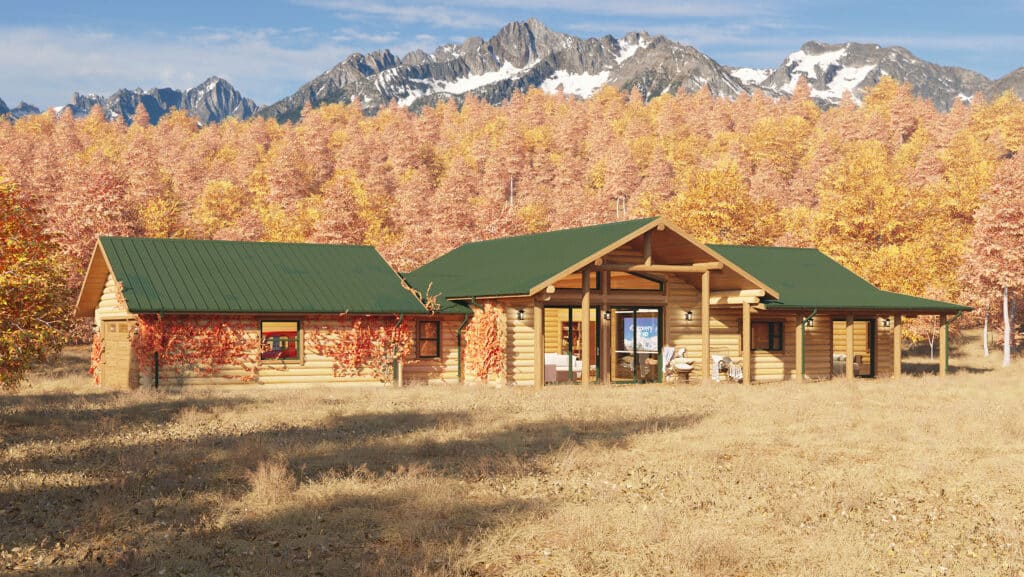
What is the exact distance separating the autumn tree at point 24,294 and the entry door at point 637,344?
18000 millimetres

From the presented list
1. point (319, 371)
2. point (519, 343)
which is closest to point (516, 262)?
point (519, 343)

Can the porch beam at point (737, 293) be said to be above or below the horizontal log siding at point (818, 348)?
above

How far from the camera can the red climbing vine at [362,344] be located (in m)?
27.8

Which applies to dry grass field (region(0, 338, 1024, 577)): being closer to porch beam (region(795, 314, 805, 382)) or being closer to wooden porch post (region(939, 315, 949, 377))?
porch beam (region(795, 314, 805, 382))

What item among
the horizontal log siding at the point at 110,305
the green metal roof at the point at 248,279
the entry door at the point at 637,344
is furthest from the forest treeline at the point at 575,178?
the entry door at the point at 637,344

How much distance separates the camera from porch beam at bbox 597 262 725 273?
28125 millimetres

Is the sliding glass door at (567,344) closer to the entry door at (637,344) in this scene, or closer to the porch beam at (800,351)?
the entry door at (637,344)

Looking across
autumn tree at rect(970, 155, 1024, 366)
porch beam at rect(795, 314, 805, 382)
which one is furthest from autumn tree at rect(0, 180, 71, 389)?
autumn tree at rect(970, 155, 1024, 366)

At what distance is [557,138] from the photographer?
116938 mm

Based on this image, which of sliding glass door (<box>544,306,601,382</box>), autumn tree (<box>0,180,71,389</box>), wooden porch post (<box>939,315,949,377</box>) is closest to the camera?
autumn tree (<box>0,180,71,389</box>)

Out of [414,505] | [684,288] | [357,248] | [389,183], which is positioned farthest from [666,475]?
[389,183]

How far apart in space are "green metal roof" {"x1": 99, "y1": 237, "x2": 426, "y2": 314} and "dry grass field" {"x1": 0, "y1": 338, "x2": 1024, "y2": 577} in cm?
459

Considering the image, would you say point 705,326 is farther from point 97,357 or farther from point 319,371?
point 97,357

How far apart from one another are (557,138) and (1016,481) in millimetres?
105662
